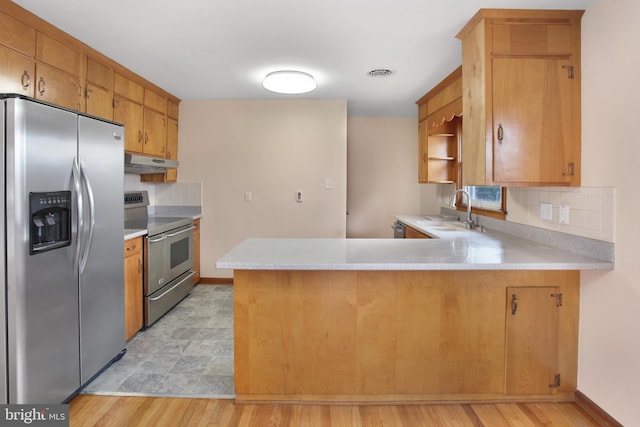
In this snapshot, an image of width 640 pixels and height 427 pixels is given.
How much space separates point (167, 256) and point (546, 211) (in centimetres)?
317

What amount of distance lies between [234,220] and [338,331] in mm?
2737

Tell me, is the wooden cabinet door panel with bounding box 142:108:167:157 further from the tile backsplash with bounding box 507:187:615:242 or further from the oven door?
the tile backsplash with bounding box 507:187:615:242

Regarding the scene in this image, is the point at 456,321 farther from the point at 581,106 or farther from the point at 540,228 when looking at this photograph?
the point at 581,106

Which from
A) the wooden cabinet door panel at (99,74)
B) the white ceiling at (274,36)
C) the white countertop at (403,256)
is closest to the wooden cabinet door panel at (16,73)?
the white ceiling at (274,36)

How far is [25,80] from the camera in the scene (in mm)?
2211

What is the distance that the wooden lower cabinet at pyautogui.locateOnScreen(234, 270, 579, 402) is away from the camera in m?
2.00

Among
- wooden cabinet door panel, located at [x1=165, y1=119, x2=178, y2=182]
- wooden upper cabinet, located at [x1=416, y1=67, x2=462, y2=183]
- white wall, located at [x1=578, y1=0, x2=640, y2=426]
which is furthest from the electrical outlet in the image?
wooden cabinet door panel, located at [x1=165, y1=119, x2=178, y2=182]

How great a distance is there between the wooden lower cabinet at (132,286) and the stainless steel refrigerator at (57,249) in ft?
1.18

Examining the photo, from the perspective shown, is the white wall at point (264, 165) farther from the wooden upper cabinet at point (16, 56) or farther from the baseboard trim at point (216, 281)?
the wooden upper cabinet at point (16, 56)

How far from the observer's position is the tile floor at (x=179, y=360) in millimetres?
2213

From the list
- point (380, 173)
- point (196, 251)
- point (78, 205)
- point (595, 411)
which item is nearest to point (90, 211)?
point (78, 205)

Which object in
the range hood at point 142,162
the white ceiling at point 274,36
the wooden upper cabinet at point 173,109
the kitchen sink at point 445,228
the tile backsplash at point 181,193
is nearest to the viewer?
the white ceiling at point 274,36

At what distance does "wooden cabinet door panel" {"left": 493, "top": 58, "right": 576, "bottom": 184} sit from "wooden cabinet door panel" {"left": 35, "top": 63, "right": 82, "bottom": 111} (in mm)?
2821

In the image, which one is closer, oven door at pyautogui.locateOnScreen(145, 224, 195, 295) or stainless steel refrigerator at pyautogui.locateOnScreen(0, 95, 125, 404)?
stainless steel refrigerator at pyautogui.locateOnScreen(0, 95, 125, 404)
